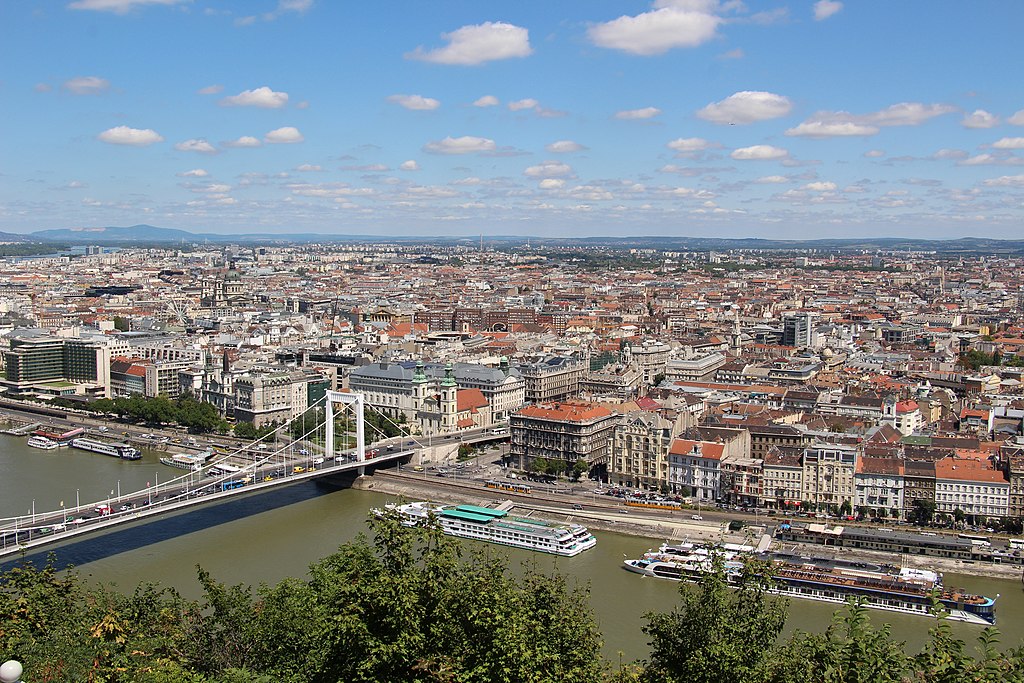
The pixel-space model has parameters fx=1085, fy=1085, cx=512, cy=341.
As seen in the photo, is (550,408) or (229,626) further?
(550,408)

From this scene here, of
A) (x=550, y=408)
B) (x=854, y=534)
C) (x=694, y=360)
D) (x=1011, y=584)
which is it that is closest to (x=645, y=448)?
(x=550, y=408)

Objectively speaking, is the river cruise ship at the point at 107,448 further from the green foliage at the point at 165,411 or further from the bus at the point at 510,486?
the bus at the point at 510,486

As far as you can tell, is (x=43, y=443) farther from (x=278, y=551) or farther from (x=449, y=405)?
(x=278, y=551)

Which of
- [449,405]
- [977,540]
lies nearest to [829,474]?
[977,540]

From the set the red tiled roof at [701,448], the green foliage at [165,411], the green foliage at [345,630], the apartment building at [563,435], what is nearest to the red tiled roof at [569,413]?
Answer: the apartment building at [563,435]

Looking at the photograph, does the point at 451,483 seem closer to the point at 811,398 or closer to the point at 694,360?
the point at 811,398

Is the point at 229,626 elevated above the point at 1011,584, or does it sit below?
above

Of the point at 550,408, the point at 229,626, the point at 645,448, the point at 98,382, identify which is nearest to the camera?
the point at 229,626
